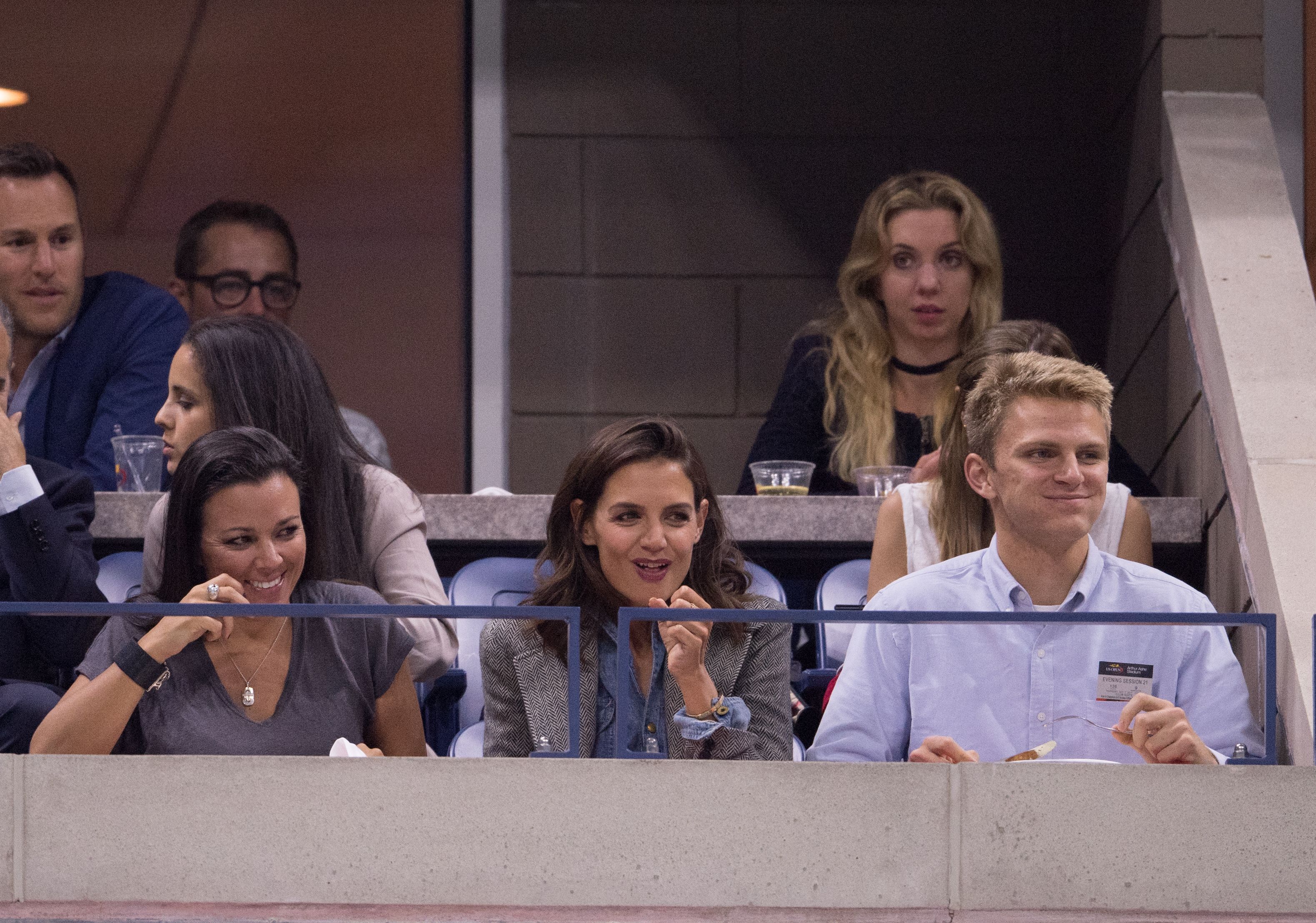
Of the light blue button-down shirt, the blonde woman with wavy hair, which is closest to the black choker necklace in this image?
the blonde woman with wavy hair

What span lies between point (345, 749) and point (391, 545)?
28.7 inches

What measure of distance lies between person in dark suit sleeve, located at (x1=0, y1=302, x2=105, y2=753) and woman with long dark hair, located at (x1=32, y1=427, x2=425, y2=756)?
59 mm

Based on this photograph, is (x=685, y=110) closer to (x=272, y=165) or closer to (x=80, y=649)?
(x=272, y=165)

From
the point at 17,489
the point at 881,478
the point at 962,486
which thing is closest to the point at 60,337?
the point at 17,489

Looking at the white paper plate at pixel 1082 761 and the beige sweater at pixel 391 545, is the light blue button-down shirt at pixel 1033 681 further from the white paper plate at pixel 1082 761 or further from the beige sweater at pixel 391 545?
the beige sweater at pixel 391 545

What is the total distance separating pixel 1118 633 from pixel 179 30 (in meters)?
4.37

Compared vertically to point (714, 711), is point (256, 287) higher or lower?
higher

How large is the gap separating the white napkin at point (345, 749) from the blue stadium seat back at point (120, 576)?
919 millimetres

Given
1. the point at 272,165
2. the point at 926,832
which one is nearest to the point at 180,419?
the point at 926,832

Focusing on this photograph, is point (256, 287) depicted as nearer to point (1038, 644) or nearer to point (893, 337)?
point (893, 337)

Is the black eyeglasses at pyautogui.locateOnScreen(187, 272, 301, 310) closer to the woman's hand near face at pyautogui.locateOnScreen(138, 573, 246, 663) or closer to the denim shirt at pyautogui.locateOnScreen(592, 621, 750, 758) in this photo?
the woman's hand near face at pyautogui.locateOnScreen(138, 573, 246, 663)

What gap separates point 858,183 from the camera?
18.6 ft

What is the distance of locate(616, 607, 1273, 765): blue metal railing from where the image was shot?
7.09ft

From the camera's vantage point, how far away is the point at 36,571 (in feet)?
9.59
